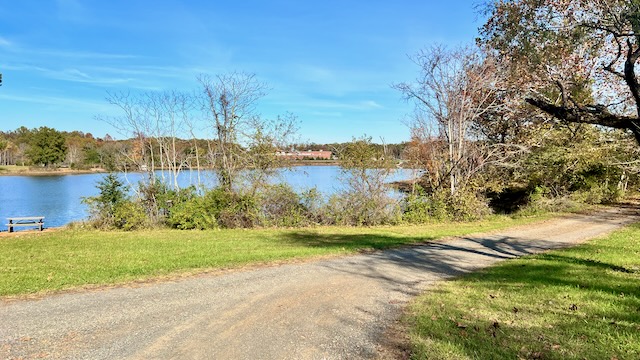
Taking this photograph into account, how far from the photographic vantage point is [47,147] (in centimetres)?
7862

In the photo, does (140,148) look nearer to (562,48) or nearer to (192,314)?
(192,314)

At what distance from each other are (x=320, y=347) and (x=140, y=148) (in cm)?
1593

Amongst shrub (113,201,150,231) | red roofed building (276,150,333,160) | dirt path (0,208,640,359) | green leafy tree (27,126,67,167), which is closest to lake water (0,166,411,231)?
red roofed building (276,150,333,160)

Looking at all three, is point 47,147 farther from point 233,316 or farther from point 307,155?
point 233,316

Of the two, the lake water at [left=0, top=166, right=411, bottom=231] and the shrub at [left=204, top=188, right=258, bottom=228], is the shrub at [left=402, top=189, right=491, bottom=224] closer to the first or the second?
the lake water at [left=0, top=166, right=411, bottom=231]

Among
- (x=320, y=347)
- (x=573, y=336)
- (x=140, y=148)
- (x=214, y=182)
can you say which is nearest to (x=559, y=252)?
(x=573, y=336)

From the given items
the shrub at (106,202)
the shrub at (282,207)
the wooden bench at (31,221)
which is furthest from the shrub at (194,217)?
the wooden bench at (31,221)

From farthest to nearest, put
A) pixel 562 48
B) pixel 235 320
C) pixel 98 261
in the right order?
pixel 98 261 < pixel 562 48 < pixel 235 320

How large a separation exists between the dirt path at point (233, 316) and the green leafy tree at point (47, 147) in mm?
86306

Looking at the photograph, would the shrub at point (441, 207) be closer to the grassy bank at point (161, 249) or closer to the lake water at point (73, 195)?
the grassy bank at point (161, 249)

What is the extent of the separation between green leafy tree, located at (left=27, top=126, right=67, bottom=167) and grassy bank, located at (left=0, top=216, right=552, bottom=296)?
75.0 meters

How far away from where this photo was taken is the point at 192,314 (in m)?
5.40

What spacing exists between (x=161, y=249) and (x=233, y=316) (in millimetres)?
6432

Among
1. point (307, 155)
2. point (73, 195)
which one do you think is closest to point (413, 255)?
point (307, 155)
